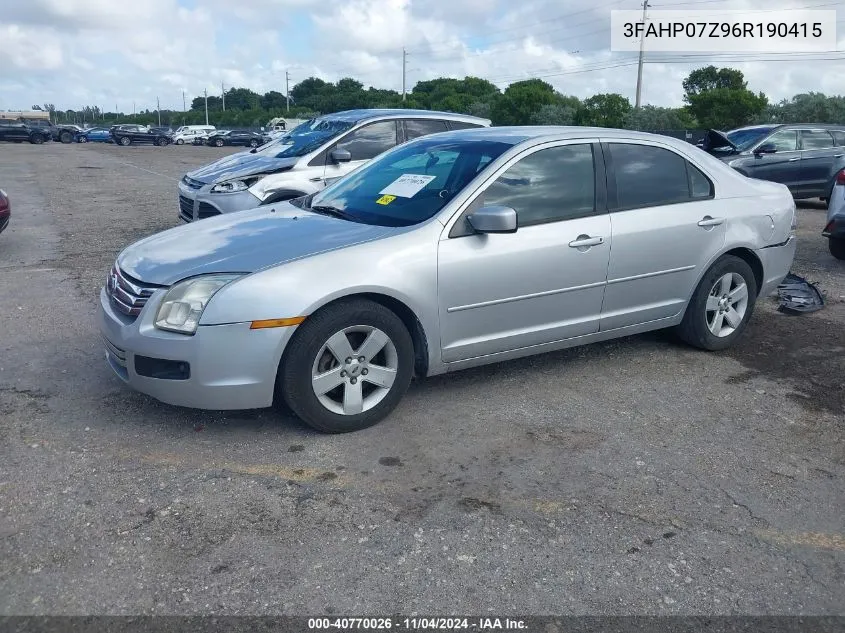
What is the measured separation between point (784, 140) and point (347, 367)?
1253cm

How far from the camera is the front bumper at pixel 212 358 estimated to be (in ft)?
12.7

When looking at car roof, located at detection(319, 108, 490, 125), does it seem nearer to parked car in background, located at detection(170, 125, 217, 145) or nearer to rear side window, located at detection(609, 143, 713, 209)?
rear side window, located at detection(609, 143, 713, 209)

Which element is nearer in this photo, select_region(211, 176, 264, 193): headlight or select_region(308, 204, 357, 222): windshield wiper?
select_region(308, 204, 357, 222): windshield wiper

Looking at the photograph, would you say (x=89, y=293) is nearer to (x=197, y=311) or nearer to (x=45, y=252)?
(x=45, y=252)

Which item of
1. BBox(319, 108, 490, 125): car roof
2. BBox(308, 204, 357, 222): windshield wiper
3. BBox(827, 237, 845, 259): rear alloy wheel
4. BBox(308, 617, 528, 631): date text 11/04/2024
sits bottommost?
BBox(308, 617, 528, 631): date text 11/04/2024

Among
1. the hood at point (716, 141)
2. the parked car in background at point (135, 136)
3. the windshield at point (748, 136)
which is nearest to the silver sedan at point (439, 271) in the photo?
the hood at point (716, 141)

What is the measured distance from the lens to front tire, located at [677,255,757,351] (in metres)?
5.55

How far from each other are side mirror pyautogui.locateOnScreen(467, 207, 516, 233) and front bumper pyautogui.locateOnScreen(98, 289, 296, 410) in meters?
1.17

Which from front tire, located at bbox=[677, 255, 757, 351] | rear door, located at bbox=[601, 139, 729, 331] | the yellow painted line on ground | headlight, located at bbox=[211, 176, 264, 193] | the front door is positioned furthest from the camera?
headlight, located at bbox=[211, 176, 264, 193]

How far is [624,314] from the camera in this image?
17.0ft

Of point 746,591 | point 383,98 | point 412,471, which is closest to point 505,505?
point 412,471

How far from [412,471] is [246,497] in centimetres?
79

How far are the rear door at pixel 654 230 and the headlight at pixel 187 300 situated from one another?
2423mm

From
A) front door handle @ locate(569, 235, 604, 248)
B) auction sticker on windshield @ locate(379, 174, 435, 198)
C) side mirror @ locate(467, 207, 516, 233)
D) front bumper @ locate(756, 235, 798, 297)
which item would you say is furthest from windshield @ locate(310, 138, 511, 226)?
front bumper @ locate(756, 235, 798, 297)
